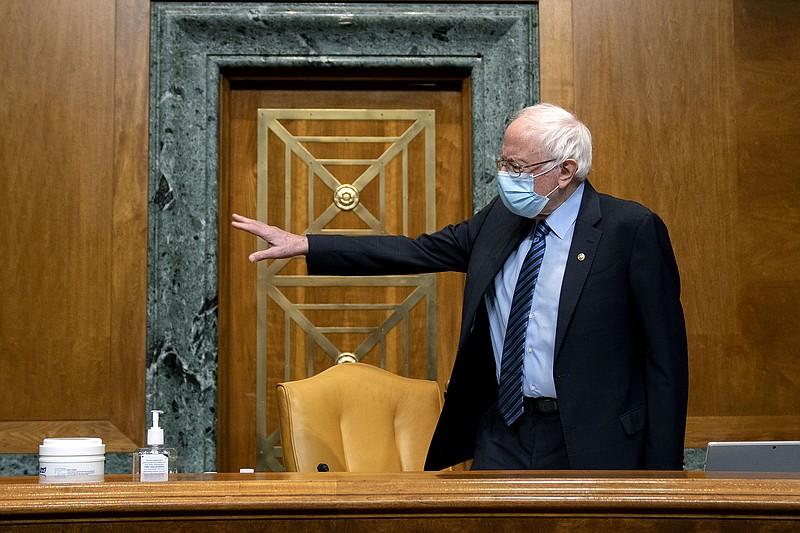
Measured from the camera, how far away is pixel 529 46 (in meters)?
3.94

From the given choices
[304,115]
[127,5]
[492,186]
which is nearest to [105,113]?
[127,5]

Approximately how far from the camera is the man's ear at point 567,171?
108 inches

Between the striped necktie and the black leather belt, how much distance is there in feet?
0.08

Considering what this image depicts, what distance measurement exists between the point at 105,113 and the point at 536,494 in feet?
9.61

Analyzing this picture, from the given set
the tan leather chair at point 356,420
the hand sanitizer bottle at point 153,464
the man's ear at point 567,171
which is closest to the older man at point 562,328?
the man's ear at point 567,171

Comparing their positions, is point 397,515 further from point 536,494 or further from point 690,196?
point 690,196

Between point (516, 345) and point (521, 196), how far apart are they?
1.34 feet

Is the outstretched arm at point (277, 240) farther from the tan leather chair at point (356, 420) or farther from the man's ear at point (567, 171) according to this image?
the man's ear at point (567, 171)

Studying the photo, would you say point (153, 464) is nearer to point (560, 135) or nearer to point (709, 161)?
point (560, 135)

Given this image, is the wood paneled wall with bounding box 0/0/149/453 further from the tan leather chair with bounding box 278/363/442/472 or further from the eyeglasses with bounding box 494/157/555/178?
the eyeglasses with bounding box 494/157/555/178

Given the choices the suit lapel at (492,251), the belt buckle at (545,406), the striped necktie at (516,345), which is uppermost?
the suit lapel at (492,251)

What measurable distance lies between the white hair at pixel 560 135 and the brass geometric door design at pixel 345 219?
4.32ft

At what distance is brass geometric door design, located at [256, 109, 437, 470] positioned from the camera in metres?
4.02

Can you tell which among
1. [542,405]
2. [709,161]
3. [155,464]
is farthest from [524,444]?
[709,161]
